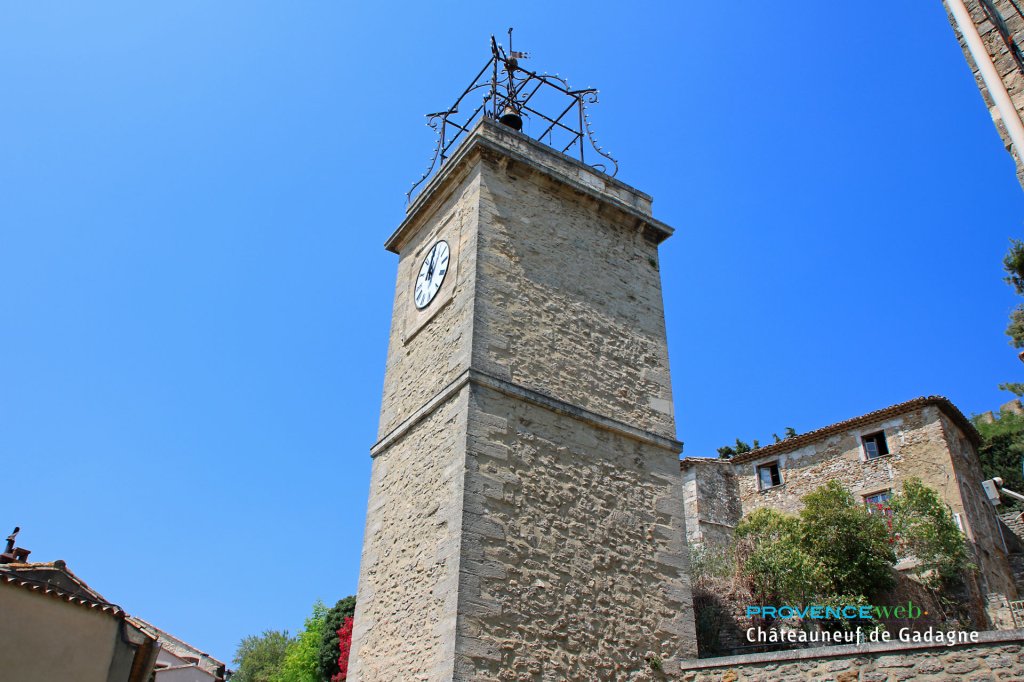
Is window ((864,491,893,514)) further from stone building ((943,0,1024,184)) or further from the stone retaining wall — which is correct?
stone building ((943,0,1024,184))

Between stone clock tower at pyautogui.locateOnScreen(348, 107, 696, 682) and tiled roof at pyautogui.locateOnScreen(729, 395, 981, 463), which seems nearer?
stone clock tower at pyautogui.locateOnScreen(348, 107, 696, 682)

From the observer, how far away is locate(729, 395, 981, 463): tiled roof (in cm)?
1734

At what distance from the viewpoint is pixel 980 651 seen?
6656mm

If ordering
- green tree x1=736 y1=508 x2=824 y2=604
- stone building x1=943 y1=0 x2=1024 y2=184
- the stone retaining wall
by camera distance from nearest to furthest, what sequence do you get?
1. stone building x1=943 y1=0 x2=1024 y2=184
2. the stone retaining wall
3. green tree x1=736 y1=508 x2=824 y2=604

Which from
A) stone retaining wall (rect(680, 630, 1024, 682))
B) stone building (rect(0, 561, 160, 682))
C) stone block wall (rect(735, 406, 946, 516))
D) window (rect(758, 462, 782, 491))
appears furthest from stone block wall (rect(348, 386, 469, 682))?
window (rect(758, 462, 782, 491))

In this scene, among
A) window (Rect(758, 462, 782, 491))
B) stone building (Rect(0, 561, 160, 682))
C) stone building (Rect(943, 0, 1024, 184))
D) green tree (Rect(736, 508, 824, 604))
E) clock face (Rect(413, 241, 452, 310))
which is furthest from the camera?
window (Rect(758, 462, 782, 491))

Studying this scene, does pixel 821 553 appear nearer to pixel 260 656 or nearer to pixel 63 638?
pixel 63 638

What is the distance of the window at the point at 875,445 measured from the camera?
18125 millimetres

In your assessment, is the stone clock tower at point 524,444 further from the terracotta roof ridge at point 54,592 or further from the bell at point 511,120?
the terracotta roof ridge at point 54,592

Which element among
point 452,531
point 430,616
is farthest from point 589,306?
point 430,616

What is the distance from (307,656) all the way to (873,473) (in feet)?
56.7

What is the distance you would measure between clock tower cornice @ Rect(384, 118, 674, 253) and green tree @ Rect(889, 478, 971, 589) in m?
7.46

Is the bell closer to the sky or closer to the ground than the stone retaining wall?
closer to the sky

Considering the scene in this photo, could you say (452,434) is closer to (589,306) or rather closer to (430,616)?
(430,616)
